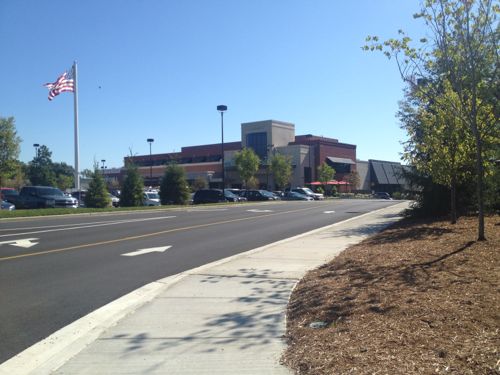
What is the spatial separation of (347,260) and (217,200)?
35.5 metres

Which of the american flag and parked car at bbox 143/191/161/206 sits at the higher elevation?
the american flag

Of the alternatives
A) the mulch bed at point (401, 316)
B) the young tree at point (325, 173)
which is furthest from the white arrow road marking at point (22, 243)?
the young tree at point (325, 173)

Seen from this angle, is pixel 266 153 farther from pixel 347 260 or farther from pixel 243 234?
pixel 347 260

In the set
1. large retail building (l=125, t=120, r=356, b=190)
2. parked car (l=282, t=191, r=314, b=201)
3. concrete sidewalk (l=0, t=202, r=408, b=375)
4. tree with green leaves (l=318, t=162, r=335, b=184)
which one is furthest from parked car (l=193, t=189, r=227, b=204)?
tree with green leaves (l=318, t=162, r=335, b=184)

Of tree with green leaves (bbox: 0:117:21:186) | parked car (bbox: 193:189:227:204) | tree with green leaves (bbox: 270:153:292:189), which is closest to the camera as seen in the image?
tree with green leaves (bbox: 0:117:21:186)

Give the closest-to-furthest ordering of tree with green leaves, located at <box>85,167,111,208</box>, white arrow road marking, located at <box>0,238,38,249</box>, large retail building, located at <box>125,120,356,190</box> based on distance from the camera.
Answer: white arrow road marking, located at <box>0,238,38,249</box>
tree with green leaves, located at <box>85,167,111,208</box>
large retail building, located at <box>125,120,356,190</box>

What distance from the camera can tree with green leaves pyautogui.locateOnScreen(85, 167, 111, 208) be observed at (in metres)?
34.2

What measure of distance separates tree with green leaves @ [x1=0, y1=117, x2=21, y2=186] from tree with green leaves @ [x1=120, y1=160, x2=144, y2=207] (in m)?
10.6

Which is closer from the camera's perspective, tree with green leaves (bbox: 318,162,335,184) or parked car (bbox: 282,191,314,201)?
parked car (bbox: 282,191,314,201)

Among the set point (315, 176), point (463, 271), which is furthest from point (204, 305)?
point (315, 176)

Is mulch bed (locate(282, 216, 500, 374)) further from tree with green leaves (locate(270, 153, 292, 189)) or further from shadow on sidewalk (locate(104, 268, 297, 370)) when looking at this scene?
tree with green leaves (locate(270, 153, 292, 189))

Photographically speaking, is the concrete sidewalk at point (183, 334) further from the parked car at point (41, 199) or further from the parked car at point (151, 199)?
the parked car at point (151, 199)

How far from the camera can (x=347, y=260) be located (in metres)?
9.45

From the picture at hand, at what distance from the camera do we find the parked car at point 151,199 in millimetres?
38953
